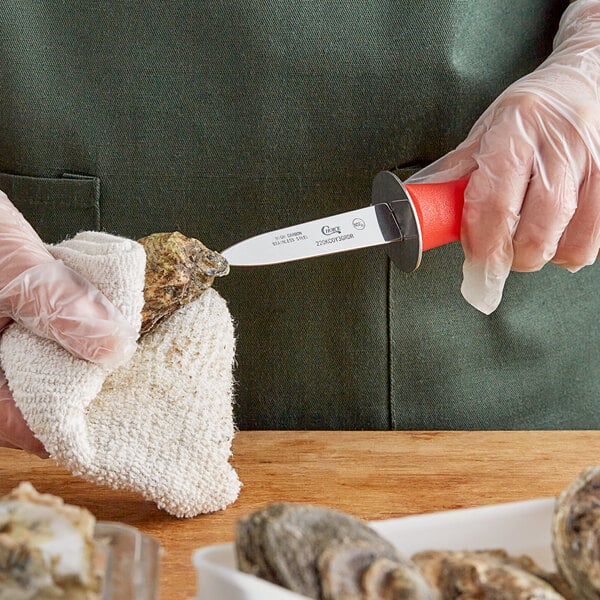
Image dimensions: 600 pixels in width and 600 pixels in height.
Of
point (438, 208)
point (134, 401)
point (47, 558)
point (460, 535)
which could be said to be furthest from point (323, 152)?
point (47, 558)

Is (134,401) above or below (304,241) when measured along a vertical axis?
below

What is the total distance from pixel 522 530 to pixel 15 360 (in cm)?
54

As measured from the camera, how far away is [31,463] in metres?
1.02

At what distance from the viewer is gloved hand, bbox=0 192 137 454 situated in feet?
2.77

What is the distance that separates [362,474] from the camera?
0.99 meters

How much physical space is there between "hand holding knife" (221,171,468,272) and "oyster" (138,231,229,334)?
3 centimetres

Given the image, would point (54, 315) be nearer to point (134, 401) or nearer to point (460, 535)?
point (134, 401)

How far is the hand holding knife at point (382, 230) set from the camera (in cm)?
99

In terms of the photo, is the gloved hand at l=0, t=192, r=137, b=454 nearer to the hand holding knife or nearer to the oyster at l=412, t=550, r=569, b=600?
the hand holding knife

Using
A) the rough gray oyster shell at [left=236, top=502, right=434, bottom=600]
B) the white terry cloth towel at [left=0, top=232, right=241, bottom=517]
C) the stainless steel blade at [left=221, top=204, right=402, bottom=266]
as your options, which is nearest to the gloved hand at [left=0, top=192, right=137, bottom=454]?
the white terry cloth towel at [left=0, top=232, right=241, bottom=517]

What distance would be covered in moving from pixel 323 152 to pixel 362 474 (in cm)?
46

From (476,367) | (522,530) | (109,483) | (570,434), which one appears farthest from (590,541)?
(476,367)

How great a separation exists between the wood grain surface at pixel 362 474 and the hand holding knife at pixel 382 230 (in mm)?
236

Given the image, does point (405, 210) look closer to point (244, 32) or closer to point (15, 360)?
point (244, 32)
